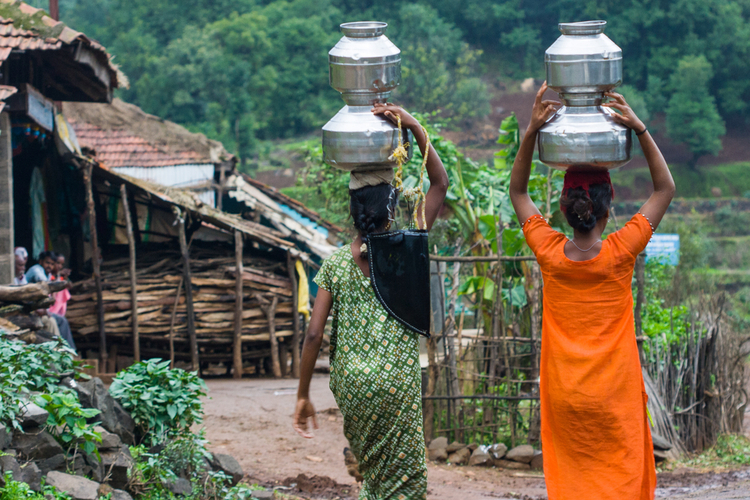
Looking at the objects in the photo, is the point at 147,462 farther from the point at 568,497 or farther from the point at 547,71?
the point at 547,71

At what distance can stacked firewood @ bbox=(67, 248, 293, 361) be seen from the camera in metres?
9.70

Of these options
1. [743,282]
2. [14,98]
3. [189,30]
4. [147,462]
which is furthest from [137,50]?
[147,462]

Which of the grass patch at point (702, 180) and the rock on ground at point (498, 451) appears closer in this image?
the rock on ground at point (498, 451)

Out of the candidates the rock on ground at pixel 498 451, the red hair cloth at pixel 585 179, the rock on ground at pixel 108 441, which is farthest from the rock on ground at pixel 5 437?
the rock on ground at pixel 498 451

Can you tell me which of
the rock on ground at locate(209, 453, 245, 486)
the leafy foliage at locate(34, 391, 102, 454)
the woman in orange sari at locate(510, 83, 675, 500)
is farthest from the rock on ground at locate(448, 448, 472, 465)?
the woman in orange sari at locate(510, 83, 675, 500)

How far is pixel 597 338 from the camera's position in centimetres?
241

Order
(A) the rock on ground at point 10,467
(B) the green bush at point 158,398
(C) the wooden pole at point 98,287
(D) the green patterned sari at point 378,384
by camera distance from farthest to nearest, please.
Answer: (C) the wooden pole at point 98,287 < (B) the green bush at point 158,398 < (A) the rock on ground at point 10,467 < (D) the green patterned sari at point 378,384

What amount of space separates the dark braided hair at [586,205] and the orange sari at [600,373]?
0.08 metres

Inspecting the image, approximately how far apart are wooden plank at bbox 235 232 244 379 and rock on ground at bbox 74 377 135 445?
577cm

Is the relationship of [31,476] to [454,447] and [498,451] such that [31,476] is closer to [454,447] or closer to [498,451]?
[454,447]

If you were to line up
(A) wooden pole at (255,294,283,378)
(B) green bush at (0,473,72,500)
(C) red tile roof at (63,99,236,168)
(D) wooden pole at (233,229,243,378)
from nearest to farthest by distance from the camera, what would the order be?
(B) green bush at (0,473,72,500) < (D) wooden pole at (233,229,243,378) < (A) wooden pole at (255,294,283,378) < (C) red tile roof at (63,99,236,168)

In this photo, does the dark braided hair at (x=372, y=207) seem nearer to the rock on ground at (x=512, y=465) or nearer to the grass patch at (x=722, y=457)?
the rock on ground at (x=512, y=465)

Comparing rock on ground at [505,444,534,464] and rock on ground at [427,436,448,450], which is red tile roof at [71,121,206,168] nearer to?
rock on ground at [427,436,448,450]

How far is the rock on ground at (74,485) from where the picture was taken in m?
3.31
